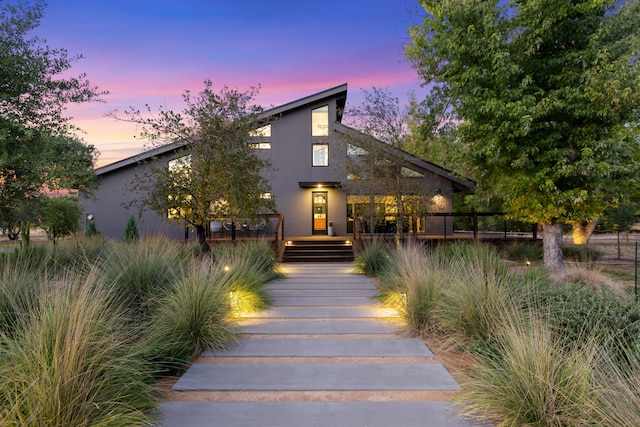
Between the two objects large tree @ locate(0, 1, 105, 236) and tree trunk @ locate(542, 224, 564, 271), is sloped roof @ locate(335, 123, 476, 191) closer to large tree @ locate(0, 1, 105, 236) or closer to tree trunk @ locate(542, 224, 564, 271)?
tree trunk @ locate(542, 224, 564, 271)

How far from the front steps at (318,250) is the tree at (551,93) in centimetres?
606

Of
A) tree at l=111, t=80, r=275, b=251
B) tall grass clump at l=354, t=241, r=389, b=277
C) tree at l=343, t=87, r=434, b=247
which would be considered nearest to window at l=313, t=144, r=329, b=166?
tree at l=343, t=87, r=434, b=247

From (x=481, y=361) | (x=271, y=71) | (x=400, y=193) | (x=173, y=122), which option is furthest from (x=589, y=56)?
(x=271, y=71)

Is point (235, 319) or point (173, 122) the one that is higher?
point (173, 122)

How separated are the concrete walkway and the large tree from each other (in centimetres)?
443

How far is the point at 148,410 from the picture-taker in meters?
2.88

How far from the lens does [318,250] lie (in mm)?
14148

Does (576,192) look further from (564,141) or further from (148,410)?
(148,410)

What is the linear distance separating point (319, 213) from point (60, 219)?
50.1ft

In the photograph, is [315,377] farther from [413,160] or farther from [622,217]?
[622,217]

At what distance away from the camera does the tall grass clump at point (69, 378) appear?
228 cm

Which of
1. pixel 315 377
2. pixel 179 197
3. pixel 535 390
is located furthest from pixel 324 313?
pixel 179 197

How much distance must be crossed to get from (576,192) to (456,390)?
749cm

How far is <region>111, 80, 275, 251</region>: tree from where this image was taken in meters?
7.65
